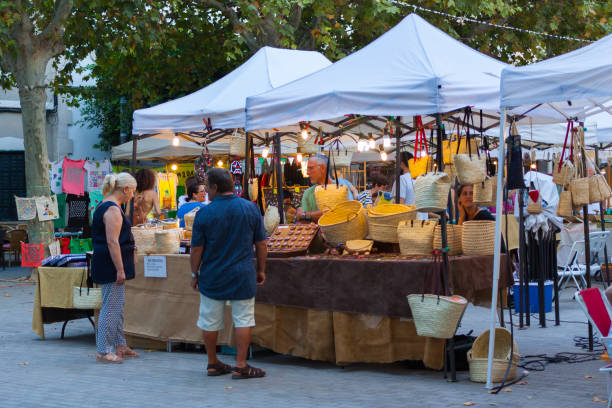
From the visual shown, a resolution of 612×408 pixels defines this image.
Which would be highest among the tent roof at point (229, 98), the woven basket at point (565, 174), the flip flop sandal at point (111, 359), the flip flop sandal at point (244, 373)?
the tent roof at point (229, 98)

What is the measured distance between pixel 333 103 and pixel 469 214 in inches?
73.3

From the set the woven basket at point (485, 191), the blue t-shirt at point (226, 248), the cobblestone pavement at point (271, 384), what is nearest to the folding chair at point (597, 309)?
the cobblestone pavement at point (271, 384)

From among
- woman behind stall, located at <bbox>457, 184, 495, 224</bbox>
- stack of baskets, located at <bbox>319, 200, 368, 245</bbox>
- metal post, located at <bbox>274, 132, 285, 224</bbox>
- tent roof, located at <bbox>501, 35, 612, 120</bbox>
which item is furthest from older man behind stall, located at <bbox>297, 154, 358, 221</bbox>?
tent roof, located at <bbox>501, 35, 612, 120</bbox>

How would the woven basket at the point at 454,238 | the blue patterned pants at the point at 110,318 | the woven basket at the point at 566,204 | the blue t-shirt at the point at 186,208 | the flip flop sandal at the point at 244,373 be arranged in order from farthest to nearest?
the blue t-shirt at the point at 186,208, the woven basket at the point at 566,204, the blue patterned pants at the point at 110,318, the woven basket at the point at 454,238, the flip flop sandal at the point at 244,373

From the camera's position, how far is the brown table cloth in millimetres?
6668

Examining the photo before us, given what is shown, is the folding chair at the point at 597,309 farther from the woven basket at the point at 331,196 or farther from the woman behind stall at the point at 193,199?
the woman behind stall at the point at 193,199

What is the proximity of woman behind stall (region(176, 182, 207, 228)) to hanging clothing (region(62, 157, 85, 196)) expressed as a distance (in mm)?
7532

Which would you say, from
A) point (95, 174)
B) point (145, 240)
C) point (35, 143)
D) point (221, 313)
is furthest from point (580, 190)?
point (95, 174)

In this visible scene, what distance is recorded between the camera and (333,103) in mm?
7246

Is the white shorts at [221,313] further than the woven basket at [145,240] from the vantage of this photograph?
No

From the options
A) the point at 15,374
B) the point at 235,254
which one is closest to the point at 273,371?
the point at 235,254

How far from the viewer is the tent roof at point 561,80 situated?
223 inches

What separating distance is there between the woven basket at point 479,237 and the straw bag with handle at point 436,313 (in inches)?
29.8

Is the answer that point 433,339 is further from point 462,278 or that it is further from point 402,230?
point 402,230
